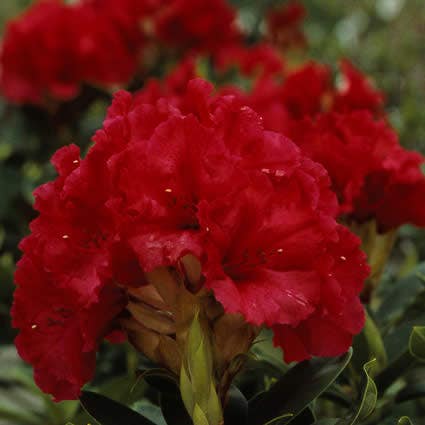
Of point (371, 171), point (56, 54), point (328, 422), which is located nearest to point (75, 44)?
point (56, 54)

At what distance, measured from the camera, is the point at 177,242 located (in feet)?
2.26

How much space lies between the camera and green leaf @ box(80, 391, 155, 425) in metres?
0.83

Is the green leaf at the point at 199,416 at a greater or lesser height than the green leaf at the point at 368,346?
greater

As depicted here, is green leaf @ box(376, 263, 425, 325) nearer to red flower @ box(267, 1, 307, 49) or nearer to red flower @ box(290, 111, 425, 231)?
red flower @ box(290, 111, 425, 231)

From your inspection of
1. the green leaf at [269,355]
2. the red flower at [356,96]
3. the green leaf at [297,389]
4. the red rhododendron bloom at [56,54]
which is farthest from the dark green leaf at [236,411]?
the red rhododendron bloom at [56,54]

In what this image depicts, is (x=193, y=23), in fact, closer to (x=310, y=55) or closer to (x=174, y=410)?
(x=310, y=55)

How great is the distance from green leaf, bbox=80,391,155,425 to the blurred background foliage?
0.30 ft

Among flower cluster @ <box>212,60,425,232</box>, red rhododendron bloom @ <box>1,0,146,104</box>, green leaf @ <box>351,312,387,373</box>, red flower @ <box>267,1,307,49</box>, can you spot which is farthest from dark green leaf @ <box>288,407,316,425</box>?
red flower @ <box>267,1,307,49</box>

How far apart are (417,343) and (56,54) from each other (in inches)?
54.0

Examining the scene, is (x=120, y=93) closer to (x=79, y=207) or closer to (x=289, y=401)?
(x=79, y=207)

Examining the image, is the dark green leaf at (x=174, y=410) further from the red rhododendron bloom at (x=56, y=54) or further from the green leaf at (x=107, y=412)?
the red rhododendron bloom at (x=56, y=54)

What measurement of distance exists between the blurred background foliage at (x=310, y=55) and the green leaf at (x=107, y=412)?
93 millimetres

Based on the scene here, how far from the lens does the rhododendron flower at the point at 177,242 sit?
2.32 feet

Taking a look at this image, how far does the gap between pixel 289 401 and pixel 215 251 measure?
215 mm
